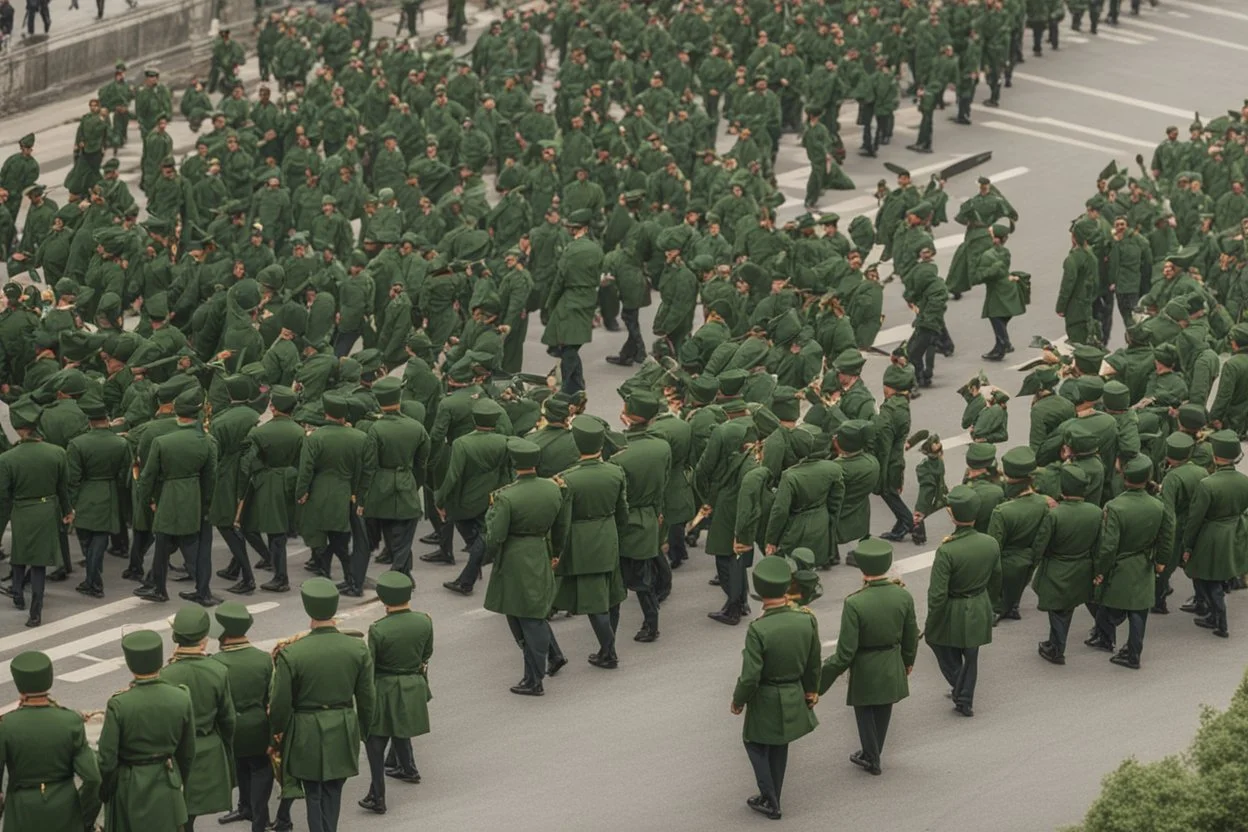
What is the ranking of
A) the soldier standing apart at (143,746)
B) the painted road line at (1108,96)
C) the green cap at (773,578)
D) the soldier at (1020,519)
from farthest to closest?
the painted road line at (1108,96)
the soldier at (1020,519)
the green cap at (773,578)
the soldier standing apart at (143,746)

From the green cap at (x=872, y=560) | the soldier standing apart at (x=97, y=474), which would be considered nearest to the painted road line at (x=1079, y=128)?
the soldier standing apart at (x=97, y=474)

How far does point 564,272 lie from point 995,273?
4.54 metres

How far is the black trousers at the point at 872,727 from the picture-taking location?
51.1 ft

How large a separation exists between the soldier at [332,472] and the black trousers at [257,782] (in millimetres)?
4105

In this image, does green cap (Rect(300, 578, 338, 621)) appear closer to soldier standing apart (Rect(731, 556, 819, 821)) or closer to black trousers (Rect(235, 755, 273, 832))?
black trousers (Rect(235, 755, 273, 832))

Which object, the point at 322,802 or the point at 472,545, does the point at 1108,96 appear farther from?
the point at 322,802

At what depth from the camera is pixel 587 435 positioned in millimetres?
16922

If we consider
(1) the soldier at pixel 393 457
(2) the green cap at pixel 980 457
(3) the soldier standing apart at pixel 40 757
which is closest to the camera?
(3) the soldier standing apart at pixel 40 757

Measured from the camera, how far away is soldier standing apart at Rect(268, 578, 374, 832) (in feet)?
46.0

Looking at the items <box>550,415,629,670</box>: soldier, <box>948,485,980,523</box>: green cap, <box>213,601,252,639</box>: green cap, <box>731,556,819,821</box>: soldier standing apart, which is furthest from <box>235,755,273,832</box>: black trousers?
<box>948,485,980,523</box>: green cap

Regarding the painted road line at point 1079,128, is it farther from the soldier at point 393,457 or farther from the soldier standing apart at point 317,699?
the soldier standing apart at point 317,699

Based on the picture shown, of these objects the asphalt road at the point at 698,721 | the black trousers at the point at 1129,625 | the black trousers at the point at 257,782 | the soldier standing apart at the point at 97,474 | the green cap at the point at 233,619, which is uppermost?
the green cap at the point at 233,619

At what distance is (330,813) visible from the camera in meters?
14.3

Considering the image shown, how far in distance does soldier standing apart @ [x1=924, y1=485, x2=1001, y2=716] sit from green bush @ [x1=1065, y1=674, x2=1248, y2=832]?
3.25m
